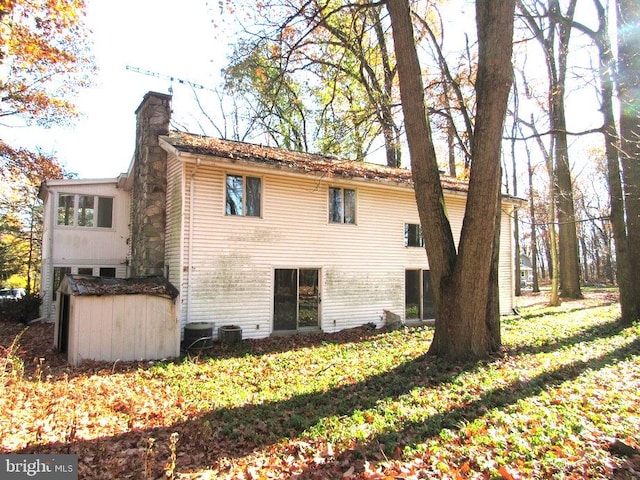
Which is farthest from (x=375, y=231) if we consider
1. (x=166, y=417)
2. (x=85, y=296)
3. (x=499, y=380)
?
(x=166, y=417)

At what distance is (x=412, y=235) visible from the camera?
14.3 metres

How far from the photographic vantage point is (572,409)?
189 inches

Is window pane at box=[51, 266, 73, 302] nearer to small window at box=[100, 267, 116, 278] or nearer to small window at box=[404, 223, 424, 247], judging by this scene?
small window at box=[100, 267, 116, 278]

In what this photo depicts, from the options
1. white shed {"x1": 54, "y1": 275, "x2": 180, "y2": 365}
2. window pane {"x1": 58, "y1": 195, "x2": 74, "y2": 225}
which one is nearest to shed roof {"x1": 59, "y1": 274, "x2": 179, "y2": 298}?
white shed {"x1": 54, "y1": 275, "x2": 180, "y2": 365}

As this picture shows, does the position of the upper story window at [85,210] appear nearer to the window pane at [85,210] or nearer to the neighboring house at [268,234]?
the window pane at [85,210]

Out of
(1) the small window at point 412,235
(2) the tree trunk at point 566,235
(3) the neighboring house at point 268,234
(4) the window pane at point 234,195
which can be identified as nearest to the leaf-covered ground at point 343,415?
(3) the neighboring house at point 268,234

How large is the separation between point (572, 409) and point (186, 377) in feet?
20.1

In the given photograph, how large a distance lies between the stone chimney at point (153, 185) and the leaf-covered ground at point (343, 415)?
12.3ft

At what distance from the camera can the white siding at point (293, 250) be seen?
1051cm

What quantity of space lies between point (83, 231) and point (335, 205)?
9613 mm

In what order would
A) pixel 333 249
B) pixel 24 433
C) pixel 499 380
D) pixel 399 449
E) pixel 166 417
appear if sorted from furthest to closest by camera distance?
pixel 333 249
pixel 499 380
pixel 166 417
pixel 24 433
pixel 399 449

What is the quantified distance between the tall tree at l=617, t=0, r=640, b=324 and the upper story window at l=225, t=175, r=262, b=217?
33.0ft

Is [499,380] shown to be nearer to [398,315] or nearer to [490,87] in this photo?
[490,87]

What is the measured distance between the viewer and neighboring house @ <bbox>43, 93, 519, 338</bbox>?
10.5m
